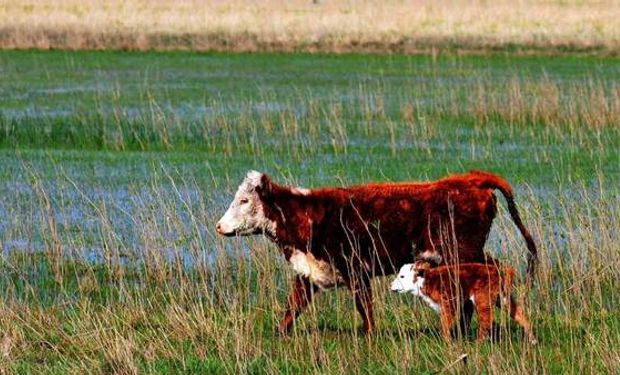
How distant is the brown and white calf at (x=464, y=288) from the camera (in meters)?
9.78

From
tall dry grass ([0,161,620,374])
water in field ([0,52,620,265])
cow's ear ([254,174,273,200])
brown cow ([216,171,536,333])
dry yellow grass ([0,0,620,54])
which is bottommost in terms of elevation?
dry yellow grass ([0,0,620,54])

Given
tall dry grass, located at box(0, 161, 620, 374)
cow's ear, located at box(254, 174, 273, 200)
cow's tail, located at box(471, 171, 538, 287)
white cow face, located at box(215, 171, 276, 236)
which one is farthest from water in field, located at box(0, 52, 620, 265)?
cow's ear, located at box(254, 174, 273, 200)

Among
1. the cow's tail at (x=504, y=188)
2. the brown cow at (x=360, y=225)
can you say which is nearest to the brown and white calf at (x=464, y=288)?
the brown cow at (x=360, y=225)

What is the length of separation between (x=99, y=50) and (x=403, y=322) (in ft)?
128

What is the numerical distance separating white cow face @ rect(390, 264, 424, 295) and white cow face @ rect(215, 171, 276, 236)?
1.05 metres

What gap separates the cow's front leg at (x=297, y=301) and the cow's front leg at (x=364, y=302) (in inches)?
12.5

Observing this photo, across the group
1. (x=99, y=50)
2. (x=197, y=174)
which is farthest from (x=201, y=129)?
(x=99, y=50)

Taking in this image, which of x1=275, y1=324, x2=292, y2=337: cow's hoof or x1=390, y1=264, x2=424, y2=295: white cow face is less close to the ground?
x1=390, y1=264, x2=424, y2=295: white cow face

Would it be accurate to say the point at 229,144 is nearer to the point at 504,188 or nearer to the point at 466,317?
the point at 504,188

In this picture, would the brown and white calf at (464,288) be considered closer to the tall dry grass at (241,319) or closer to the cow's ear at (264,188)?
the tall dry grass at (241,319)

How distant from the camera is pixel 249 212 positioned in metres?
10.3

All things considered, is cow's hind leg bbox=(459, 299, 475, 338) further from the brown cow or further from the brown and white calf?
the brown and white calf

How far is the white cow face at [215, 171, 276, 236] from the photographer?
1024cm

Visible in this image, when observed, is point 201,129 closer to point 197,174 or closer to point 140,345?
point 197,174
